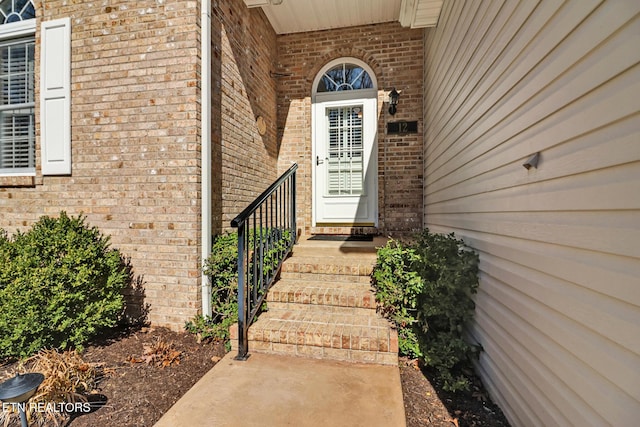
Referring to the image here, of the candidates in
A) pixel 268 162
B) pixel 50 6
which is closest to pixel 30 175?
pixel 50 6

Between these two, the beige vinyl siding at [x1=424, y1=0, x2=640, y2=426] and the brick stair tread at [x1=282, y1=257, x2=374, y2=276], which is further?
the brick stair tread at [x1=282, y1=257, x2=374, y2=276]

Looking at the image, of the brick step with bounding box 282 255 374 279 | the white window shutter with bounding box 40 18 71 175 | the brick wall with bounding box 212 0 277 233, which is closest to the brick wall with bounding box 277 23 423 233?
the brick wall with bounding box 212 0 277 233

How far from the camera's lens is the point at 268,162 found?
4598 mm

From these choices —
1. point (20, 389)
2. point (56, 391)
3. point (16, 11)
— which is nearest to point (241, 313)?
point (56, 391)

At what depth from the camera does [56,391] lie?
1.73m

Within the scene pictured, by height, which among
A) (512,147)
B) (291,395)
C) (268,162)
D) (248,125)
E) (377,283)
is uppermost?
(248,125)

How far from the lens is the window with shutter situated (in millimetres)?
3439

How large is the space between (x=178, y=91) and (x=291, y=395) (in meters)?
2.74

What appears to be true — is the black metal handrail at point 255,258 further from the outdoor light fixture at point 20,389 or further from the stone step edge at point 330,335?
the outdoor light fixture at point 20,389

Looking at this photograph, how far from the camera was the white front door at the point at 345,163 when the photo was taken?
15.5ft

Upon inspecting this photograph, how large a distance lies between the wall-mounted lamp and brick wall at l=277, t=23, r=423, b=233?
3.10 meters

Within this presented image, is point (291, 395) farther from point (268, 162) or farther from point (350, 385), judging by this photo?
point (268, 162)

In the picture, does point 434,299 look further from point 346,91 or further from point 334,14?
point 334,14

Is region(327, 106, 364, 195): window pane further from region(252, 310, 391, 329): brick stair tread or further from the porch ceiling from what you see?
region(252, 310, 391, 329): brick stair tread
